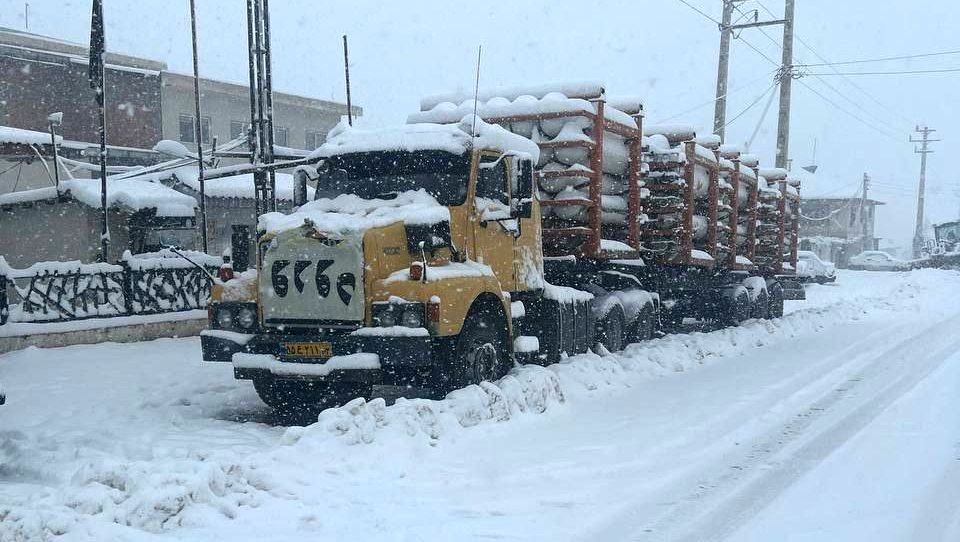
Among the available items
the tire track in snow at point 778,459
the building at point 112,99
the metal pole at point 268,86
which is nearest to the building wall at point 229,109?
the building at point 112,99

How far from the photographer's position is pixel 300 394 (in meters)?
8.65

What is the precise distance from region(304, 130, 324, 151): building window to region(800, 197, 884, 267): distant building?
152 feet

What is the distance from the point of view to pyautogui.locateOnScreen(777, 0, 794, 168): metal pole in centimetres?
2611

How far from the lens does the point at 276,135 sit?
103 ft

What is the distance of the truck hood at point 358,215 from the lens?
24.6 ft

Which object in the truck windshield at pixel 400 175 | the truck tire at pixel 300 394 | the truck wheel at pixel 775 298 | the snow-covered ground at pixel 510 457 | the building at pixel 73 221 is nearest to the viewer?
the snow-covered ground at pixel 510 457

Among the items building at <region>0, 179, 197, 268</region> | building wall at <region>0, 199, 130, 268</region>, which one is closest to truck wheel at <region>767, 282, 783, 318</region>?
building at <region>0, 179, 197, 268</region>

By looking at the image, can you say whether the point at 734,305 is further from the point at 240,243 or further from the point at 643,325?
the point at 240,243

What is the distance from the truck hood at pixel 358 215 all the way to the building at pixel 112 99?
15.9 m

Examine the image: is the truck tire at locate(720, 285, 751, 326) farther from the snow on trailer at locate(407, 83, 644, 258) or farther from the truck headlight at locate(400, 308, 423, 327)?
the truck headlight at locate(400, 308, 423, 327)

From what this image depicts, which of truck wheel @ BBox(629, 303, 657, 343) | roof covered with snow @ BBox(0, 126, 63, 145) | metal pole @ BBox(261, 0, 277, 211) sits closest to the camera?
truck wheel @ BBox(629, 303, 657, 343)

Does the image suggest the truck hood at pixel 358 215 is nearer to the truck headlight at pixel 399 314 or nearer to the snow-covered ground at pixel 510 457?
the truck headlight at pixel 399 314

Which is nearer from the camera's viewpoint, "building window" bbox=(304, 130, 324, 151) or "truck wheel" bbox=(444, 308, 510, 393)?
"truck wheel" bbox=(444, 308, 510, 393)

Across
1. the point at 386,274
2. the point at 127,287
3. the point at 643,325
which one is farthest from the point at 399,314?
the point at 127,287
